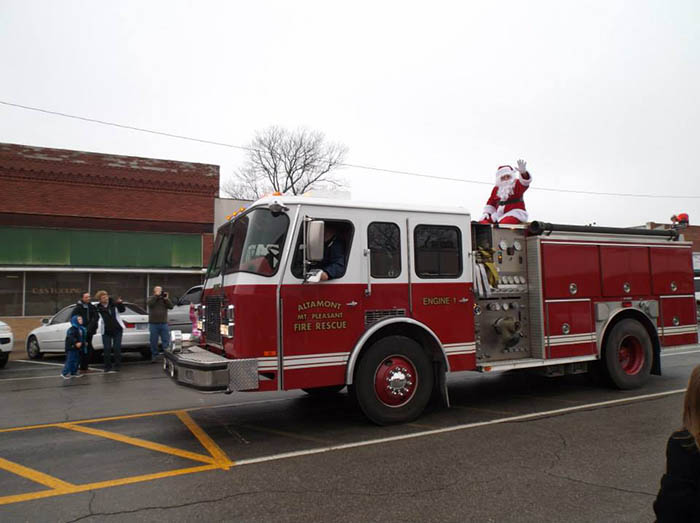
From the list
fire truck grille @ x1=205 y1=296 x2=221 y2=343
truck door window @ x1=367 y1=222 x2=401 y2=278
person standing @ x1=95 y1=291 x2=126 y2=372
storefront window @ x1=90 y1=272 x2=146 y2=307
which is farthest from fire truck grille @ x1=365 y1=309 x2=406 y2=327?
storefront window @ x1=90 y1=272 x2=146 y2=307

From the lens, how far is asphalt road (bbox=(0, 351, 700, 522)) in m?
4.01

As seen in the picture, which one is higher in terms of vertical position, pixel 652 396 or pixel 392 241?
pixel 392 241

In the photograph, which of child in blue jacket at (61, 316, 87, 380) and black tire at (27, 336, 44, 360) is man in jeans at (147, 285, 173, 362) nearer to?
child in blue jacket at (61, 316, 87, 380)

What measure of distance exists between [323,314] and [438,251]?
5.81 feet

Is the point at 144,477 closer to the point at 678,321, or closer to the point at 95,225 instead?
the point at 678,321

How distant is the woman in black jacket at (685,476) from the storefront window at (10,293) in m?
21.2

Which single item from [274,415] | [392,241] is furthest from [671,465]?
[274,415]

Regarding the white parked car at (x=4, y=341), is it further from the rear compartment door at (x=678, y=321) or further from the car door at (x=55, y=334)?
the rear compartment door at (x=678, y=321)

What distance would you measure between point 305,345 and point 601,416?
12.5 ft

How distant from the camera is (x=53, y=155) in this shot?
19438 mm

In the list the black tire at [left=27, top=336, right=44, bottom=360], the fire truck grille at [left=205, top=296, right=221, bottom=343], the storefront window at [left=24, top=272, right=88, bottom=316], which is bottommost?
the black tire at [left=27, top=336, right=44, bottom=360]

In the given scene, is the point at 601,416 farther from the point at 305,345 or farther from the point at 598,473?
the point at 305,345

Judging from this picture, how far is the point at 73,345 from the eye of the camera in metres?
10.7

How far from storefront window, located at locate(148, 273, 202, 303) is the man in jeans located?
820 cm
